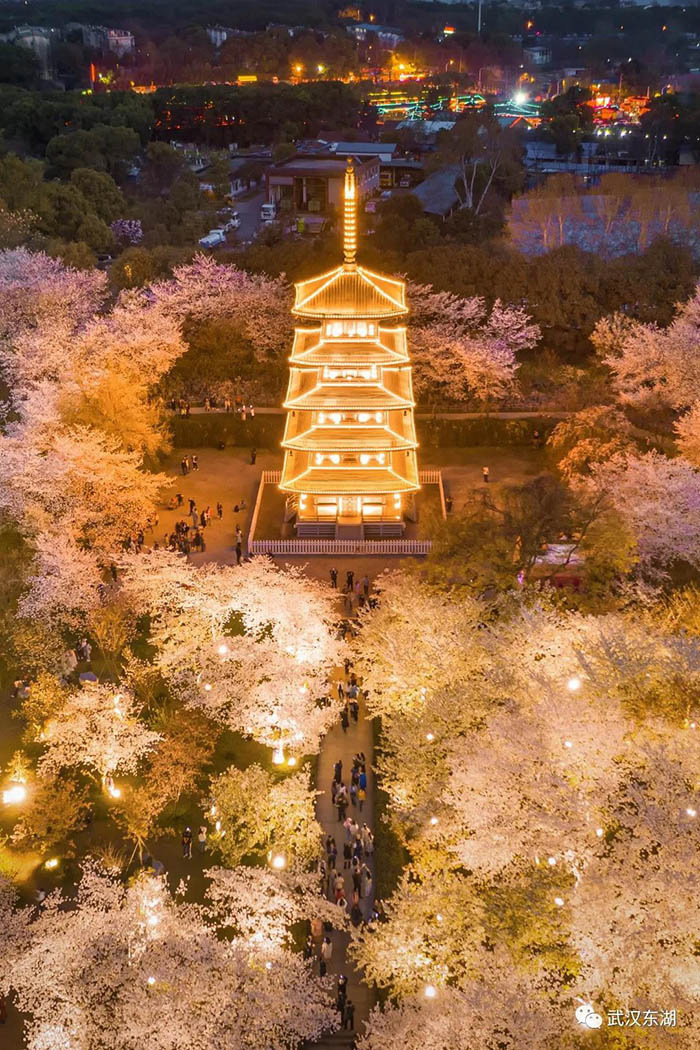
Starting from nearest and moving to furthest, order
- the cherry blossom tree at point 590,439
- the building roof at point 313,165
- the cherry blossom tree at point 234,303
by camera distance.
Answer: the cherry blossom tree at point 590,439 → the cherry blossom tree at point 234,303 → the building roof at point 313,165

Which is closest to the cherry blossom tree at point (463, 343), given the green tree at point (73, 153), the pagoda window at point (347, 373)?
the pagoda window at point (347, 373)

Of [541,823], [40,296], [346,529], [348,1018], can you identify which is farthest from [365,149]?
[348,1018]

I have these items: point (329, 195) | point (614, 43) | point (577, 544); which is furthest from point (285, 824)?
point (614, 43)

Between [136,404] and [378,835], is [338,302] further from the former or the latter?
[378,835]

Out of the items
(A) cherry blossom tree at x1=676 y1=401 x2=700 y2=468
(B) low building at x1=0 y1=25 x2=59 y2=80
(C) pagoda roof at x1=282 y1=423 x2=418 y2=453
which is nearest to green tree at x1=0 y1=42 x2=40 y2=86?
(B) low building at x1=0 y1=25 x2=59 y2=80

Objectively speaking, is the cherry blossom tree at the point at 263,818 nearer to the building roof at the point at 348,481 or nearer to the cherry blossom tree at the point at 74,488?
the cherry blossom tree at the point at 74,488

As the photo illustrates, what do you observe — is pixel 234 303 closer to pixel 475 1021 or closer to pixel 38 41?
pixel 475 1021
